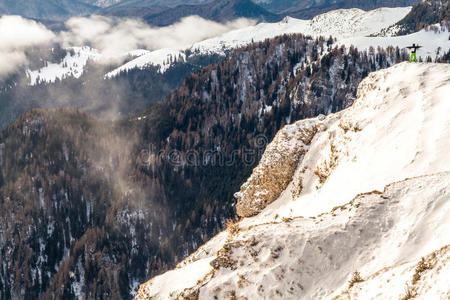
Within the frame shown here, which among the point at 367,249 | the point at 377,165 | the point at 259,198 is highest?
the point at 377,165

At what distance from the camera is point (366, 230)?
1786cm

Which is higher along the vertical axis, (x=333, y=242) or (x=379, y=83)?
(x=379, y=83)

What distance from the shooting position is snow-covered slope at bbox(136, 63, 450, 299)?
15102 mm

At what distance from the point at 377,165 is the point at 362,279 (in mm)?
11204

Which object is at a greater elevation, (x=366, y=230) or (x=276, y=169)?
(x=366, y=230)

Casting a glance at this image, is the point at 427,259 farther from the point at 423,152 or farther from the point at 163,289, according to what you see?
the point at 163,289

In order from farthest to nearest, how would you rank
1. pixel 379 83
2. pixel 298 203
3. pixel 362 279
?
1. pixel 379 83
2. pixel 298 203
3. pixel 362 279

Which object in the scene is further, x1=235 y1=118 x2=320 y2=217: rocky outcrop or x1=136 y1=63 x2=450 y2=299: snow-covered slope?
x1=235 y1=118 x2=320 y2=217: rocky outcrop

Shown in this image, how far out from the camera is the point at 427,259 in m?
→ 12.9

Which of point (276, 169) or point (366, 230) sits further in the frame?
point (276, 169)

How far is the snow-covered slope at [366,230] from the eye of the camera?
1510 cm

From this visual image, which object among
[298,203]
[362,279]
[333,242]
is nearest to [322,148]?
[298,203]

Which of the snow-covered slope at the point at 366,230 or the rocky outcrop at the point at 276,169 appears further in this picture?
the rocky outcrop at the point at 276,169

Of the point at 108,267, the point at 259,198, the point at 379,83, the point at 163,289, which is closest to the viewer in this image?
the point at 163,289
